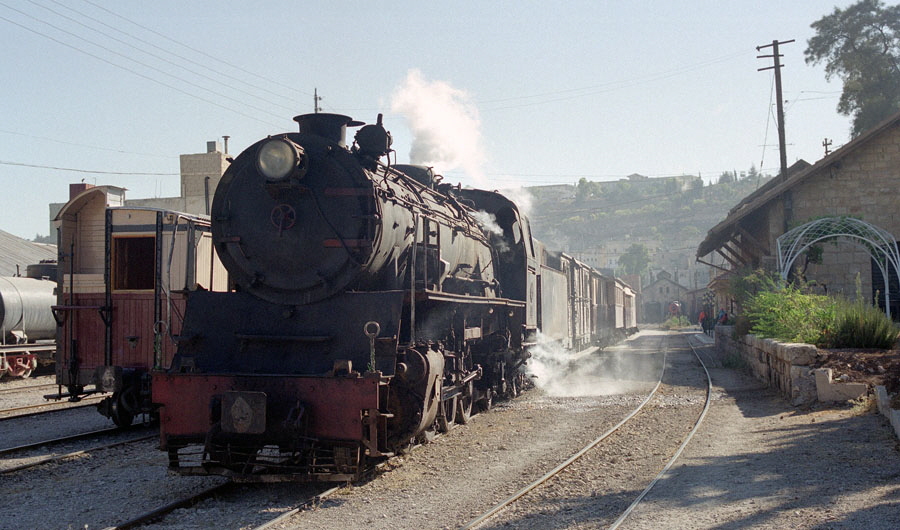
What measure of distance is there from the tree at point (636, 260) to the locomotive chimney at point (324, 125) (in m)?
139

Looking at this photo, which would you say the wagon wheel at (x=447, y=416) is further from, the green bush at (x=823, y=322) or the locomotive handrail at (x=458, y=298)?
the green bush at (x=823, y=322)

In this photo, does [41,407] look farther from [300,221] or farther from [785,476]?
[785,476]

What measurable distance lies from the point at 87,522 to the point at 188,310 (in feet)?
6.70

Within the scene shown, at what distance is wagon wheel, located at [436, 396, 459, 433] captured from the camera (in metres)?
8.72

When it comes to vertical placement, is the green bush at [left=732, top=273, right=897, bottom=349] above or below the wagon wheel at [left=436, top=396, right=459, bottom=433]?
above

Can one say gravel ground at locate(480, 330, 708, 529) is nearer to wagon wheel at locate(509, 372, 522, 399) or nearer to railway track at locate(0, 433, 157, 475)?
wagon wheel at locate(509, 372, 522, 399)

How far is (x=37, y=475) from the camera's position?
7.72m

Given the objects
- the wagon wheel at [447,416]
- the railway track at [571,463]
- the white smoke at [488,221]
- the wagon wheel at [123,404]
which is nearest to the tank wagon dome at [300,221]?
the wagon wheel at [447,416]

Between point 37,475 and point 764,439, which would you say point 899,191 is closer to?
point 764,439

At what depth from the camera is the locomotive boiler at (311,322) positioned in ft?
21.2

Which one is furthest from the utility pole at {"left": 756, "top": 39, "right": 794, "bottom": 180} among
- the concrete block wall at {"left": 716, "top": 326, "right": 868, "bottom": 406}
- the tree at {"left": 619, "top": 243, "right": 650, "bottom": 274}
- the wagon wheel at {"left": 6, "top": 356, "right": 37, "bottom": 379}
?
the tree at {"left": 619, "top": 243, "right": 650, "bottom": 274}

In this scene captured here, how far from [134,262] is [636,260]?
13756 centimetres

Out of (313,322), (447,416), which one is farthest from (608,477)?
(313,322)

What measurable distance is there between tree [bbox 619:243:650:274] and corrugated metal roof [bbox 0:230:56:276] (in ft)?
396
